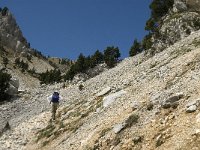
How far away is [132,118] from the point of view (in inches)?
887

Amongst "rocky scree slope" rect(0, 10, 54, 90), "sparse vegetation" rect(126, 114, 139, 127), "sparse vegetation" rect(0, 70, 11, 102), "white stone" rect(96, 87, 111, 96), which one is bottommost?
"sparse vegetation" rect(126, 114, 139, 127)

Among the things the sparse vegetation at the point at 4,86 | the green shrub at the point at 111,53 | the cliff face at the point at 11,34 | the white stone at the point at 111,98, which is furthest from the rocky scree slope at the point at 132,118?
the cliff face at the point at 11,34

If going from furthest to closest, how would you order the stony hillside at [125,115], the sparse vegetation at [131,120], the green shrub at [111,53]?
the green shrub at [111,53] → the sparse vegetation at [131,120] → the stony hillside at [125,115]

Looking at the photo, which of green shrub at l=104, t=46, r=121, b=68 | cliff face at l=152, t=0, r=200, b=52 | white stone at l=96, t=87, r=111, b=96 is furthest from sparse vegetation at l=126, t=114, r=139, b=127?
green shrub at l=104, t=46, r=121, b=68

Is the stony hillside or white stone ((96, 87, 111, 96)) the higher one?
white stone ((96, 87, 111, 96))

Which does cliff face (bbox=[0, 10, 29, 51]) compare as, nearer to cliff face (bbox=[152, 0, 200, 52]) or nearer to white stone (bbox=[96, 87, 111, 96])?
cliff face (bbox=[152, 0, 200, 52])

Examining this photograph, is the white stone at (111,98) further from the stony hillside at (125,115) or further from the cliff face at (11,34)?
the cliff face at (11,34)

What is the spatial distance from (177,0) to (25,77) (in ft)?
175

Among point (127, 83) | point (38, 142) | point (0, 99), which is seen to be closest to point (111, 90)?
point (127, 83)

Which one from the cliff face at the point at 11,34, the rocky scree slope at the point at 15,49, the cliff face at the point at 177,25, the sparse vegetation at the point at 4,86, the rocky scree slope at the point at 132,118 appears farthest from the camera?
the cliff face at the point at 11,34

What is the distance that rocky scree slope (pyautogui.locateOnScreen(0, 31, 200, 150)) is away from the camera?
19734 millimetres

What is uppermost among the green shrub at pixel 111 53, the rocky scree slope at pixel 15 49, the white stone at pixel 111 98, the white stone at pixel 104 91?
the rocky scree slope at pixel 15 49

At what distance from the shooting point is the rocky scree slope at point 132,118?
1973cm

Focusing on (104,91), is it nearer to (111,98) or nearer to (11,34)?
(111,98)
